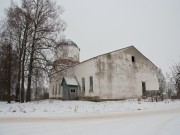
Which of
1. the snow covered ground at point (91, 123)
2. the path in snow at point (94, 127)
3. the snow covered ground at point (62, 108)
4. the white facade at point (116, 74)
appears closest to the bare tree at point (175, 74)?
the white facade at point (116, 74)

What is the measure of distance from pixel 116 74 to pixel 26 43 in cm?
1248

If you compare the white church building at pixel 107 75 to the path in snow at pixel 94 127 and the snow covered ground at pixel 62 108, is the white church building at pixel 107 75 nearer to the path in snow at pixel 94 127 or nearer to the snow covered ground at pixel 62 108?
the snow covered ground at pixel 62 108

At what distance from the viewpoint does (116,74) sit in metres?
25.7

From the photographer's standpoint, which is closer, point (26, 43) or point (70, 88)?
point (26, 43)

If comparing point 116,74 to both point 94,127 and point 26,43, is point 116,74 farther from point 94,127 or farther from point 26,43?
point 94,127

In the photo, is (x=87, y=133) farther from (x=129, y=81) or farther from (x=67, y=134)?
(x=129, y=81)

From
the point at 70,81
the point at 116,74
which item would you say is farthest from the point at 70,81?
the point at 116,74

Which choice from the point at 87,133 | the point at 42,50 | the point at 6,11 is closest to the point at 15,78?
the point at 42,50

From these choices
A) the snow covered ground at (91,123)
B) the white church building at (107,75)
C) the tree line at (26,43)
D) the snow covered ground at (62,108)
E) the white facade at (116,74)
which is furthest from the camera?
the white facade at (116,74)

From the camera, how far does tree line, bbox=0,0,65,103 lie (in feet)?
65.5

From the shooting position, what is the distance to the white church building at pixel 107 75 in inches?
939

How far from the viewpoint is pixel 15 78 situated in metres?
20.8

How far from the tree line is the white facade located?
8.62 ft

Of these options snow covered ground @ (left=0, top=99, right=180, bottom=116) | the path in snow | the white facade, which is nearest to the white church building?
the white facade
